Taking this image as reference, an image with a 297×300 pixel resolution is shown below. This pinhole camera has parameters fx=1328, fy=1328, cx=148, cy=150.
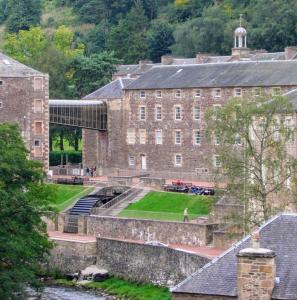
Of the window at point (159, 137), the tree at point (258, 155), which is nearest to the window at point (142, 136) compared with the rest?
the window at point (159, 137)

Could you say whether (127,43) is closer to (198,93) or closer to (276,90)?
(198,93)

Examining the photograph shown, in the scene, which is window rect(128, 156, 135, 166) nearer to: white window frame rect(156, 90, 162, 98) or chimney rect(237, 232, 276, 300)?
white window frame rect(156, 90, 162, 98)

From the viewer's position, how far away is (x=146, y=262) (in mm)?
64188

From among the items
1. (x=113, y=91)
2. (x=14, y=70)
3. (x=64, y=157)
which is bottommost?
(x=64, y=157)

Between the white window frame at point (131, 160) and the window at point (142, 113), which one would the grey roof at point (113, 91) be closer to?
the window at point (142, 113)

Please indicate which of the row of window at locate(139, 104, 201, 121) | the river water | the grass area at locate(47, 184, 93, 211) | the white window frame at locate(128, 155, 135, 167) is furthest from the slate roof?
the river water

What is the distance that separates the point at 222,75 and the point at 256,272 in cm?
5884

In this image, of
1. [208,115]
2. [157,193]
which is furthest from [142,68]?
[208,115]

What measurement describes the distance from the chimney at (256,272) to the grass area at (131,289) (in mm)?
29047

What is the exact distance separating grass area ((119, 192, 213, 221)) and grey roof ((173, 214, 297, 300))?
124ft

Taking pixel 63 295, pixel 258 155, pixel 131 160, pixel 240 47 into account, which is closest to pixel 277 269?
pixel 258 155

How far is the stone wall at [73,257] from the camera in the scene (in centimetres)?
6862

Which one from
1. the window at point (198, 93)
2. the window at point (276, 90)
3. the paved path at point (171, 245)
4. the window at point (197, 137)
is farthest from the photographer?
the window at point (197, 137)

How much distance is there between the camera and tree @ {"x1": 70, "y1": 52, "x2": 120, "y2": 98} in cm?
11144
